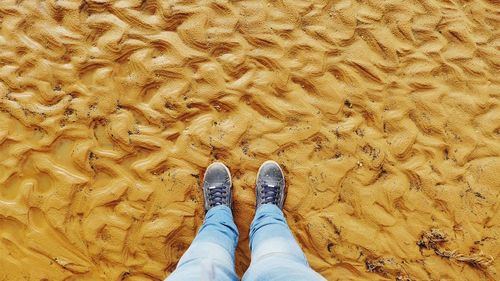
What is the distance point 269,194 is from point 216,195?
0.88ft

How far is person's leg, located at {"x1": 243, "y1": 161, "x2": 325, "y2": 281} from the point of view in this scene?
119 cm

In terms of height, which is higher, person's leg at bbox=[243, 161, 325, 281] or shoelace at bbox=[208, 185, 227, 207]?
person's leg at bbox=[243, 161, 325, 281]

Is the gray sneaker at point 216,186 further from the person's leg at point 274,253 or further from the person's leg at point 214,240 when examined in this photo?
the person's leg at point 274,253

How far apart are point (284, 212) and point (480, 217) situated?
1.02m

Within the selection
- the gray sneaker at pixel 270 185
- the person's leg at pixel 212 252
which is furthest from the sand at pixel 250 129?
the person's leg at pixel 212 252

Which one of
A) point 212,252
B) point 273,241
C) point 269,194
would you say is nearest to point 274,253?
point 273,241

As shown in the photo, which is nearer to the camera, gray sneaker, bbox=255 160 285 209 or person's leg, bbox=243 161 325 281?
person's leg, bbox=243 161 325 281

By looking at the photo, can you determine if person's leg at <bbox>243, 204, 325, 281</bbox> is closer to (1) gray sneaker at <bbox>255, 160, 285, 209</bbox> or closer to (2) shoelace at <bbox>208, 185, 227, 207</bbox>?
(1) gray sneaker at <bbox>255, 160, 285, 209</bbox>

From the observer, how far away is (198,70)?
1.97 meters

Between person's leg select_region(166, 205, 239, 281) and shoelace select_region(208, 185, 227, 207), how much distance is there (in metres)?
0.04

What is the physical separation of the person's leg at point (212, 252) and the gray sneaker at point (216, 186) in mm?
52

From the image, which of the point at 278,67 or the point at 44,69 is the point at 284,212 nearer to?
the point at 278,67

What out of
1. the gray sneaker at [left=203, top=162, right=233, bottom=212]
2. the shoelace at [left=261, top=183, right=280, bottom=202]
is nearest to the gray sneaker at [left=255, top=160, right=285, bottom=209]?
the shoelace at [left=261, top=183, right=280, bottom=202]

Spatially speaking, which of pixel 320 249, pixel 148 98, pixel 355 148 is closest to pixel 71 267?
pixel 148 98
